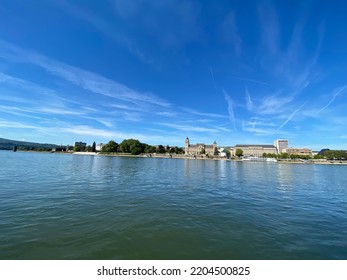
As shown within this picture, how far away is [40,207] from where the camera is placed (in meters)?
10.7

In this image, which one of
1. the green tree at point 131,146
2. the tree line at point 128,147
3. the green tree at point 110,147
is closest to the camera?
→ the green tree at point 131,146

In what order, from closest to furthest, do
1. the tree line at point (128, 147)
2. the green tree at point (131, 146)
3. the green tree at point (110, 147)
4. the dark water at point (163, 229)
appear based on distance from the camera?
1. the dark water at point (163, 229)
2. the green tree at point (131, 146)
3. the tree line at point (128, 147)
4. the green tree at point (110, 147)

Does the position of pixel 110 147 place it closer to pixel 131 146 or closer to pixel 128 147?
pixel 128 147

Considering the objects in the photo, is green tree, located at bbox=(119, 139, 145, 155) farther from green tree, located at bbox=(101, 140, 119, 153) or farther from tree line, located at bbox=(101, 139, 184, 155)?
green tree, located at bbox=(101, 140, 119, 153)

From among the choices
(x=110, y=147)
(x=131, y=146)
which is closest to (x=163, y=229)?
(x=131, y=146)

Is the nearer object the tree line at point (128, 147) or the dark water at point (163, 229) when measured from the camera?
the dark water at point (163, 229)

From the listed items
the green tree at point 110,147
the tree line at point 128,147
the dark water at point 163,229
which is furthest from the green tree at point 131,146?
the dark water at point 163,229

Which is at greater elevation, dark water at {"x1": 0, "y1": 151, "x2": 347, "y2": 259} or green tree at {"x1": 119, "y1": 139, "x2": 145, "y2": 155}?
green tree at {"x1": 119, "y1": 139, "x2": 145, "y2": 155}

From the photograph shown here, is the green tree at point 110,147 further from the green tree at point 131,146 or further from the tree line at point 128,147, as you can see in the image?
the green tree at point 131,146

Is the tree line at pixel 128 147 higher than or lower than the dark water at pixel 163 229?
higher

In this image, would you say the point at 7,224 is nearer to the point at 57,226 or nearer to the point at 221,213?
the point at 57,226

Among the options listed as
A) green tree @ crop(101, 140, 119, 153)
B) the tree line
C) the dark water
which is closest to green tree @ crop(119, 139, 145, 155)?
the tree line
